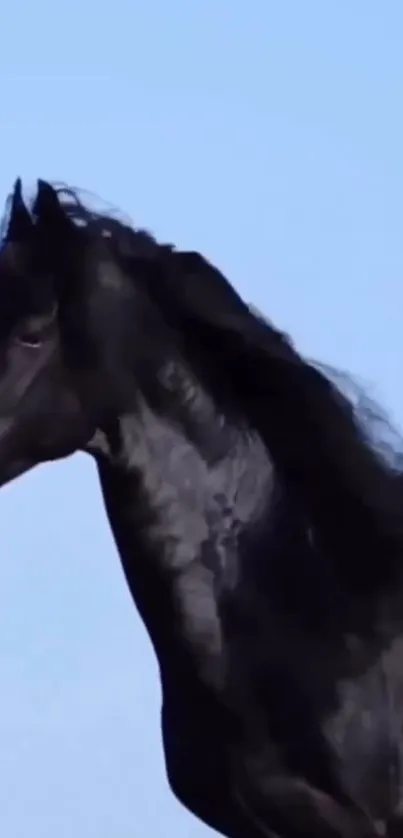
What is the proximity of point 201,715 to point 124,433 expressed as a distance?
48 centimetres

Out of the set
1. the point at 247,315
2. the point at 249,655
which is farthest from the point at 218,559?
the point at 247,315

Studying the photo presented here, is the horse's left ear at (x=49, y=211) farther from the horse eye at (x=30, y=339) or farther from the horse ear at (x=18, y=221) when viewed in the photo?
the horse eye at (x=30, y=339)

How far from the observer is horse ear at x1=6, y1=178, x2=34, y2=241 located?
13.6ft

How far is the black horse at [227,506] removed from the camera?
3.95 metres

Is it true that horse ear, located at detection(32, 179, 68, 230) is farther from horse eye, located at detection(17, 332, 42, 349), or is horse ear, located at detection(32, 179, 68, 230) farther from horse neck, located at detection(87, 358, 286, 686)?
horse neck, located at detection(87, 358, 286, 686)

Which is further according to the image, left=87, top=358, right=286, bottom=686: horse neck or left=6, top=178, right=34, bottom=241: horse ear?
left=6, top=178, right=34, bottom=241: horse ear

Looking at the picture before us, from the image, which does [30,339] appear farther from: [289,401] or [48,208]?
[289,401]

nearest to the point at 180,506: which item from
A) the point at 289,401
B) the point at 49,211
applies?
the point at 289,401

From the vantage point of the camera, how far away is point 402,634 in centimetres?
401

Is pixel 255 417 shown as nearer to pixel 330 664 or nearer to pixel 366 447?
pixel 366 447

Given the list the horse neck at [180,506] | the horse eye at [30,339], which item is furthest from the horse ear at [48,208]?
the horse neck at [180,506]

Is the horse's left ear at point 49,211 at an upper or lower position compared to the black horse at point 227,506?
upper

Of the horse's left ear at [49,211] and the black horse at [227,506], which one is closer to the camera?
the black horse at [227,506]

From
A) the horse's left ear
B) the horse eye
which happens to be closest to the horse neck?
the horse eye
